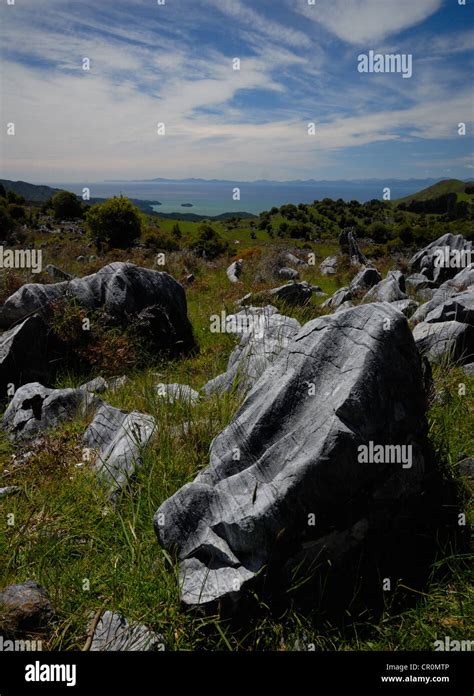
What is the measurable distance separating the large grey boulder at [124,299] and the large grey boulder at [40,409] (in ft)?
9.24

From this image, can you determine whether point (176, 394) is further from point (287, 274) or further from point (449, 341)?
A: point (287, 274)

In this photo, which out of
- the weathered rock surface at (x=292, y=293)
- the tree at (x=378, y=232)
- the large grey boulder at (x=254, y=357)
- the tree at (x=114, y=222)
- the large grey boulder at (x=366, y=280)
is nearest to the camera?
the large grey boulder at (x=254, y=357)

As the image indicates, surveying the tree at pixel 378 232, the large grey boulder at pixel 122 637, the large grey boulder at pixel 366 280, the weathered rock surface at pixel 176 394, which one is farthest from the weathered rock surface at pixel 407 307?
the tree at pixel 378 232

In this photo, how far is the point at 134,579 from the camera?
3945 mm

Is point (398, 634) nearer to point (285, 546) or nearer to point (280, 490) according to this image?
point (285, 546)

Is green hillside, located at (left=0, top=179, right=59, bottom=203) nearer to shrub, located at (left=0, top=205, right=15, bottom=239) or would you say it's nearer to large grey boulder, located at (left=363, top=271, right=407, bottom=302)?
shrub, located at (left=0, top=205, right=15, bottom=239)

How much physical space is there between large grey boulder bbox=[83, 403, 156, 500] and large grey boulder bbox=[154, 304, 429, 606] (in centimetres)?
100

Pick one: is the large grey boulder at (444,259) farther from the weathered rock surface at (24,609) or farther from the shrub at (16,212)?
the shrub at (16,212)

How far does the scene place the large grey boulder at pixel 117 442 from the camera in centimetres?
516

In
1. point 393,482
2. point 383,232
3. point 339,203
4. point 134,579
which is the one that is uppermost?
point 339,203

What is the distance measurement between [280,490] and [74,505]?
244cm

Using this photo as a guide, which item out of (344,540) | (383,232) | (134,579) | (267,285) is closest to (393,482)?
(344,540)

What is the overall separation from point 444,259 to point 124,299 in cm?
1536

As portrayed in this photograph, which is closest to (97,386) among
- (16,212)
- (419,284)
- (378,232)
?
(419,284)
